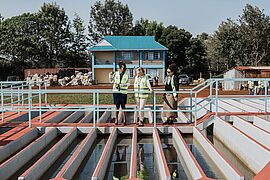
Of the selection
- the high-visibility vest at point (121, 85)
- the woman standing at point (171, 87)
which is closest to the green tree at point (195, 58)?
the woman standing at point (171, 87)

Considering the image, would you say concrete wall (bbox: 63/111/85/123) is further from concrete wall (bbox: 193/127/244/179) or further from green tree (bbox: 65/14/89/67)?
green tree (bbox: 65/14/89/67)

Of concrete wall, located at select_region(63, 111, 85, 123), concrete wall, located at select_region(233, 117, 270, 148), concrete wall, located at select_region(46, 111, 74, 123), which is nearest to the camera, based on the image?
concrete wall, located at select_region(233, 117, 270, 148)

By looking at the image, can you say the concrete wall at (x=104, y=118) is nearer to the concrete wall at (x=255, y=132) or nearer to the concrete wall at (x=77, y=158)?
the concrete wall at (x=77, y=158)

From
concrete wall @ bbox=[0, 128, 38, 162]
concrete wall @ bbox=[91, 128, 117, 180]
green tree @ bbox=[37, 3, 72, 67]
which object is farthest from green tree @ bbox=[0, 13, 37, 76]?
concrete wall @ bbox=[91, 128, 117, 180]

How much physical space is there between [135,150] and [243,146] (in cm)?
239

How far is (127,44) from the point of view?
40.5 meters

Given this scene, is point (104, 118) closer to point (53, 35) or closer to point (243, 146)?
point (243, 146)

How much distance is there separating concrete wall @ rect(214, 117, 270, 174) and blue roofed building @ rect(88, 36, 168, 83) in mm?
30992

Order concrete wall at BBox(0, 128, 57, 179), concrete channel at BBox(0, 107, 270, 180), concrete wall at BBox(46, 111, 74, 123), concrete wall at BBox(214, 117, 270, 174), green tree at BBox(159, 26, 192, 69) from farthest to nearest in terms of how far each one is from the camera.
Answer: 1. green tree at BBox(159, 26, 192, 69)
2. concrete wall at BBox(46, 111, 74, 123)
3. concrete wall at BBox(214, 117, 270, 174)
4. concrete channel at BBox(0, 107, 270, 180)
5. concrete wall at BBox(0, 128, 57, 179)

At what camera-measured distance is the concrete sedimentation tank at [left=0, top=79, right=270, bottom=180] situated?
19.0 ft

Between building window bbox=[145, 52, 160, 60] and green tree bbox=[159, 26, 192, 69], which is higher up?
green tree bbox=[159, 26, 192, 69]

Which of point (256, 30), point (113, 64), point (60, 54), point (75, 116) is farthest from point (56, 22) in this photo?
point (75, 116)

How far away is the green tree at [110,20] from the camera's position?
56406mm

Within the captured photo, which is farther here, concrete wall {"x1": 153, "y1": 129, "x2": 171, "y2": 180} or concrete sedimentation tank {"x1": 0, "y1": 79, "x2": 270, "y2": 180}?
concrete sedimentation tank {"x1": 0, "y1": 79, "x2": 270, "y2": 180}
